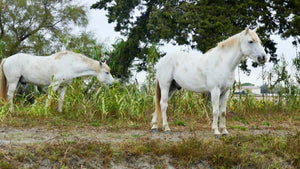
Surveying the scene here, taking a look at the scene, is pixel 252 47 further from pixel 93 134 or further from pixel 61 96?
pixel 61 96

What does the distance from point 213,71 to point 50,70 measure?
4.31 metres

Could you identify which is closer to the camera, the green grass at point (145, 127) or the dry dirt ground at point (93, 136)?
the green grass at point (145, 127)

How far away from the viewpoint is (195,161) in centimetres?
451

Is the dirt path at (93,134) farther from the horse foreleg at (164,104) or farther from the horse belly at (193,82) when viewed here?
the horse belly at (193,82)

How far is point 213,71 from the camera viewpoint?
5.78 m

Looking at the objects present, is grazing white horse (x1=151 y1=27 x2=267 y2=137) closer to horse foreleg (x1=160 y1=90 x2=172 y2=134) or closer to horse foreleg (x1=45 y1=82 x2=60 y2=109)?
horse foreleg (x1=160 y1=90 x2=172 y2=134)

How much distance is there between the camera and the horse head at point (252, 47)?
5.48m

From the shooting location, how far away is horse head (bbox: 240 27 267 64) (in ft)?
18.0

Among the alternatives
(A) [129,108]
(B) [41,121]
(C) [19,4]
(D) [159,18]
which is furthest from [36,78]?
(C) [19,4]

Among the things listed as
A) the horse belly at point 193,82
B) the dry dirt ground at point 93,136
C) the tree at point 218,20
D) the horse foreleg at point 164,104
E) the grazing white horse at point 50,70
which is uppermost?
the tree at point 218,20

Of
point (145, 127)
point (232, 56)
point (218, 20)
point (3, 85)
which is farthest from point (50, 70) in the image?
point (218, 20)

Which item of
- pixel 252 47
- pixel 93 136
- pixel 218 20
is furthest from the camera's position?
pixel 218 20

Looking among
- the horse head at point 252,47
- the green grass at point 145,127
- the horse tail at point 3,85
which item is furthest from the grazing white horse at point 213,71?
the horse tail at point 3,85

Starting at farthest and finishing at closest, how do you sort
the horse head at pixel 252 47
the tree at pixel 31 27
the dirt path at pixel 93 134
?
the tree at pixel 31 27 < the horse head at pixel 252 47 < the dirt path at pixel 93 134
